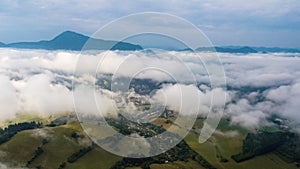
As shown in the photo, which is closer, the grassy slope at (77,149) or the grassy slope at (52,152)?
the grassy slope at (52,152)

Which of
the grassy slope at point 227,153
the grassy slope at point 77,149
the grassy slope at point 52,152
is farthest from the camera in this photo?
the grassy slope at point 227,153

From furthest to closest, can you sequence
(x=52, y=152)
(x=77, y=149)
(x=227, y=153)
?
(x=227, y=153), (x=77, y=149), (x=52, y=152)

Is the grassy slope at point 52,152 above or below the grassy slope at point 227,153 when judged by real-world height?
above

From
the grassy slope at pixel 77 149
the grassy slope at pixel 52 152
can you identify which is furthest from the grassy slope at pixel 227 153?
the grassy slope at pixel 52 152

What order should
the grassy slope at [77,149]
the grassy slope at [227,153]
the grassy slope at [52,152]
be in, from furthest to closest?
the grassy slope at [227,153] → the grassy slope at [77,149] → the grassy slope at [52,152]

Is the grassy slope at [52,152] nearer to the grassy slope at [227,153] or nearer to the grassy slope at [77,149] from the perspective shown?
the grassy slope at [77,149]

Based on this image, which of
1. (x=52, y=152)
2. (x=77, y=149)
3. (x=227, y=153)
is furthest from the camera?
(x=227, y=153)

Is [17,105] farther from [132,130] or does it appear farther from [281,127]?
[132,130]

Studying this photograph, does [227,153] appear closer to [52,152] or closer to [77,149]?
[77,149]

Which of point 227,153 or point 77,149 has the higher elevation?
point 77,149

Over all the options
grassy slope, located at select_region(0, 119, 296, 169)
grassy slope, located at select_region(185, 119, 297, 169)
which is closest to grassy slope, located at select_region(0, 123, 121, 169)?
grassy slope, located at select_region(0, 119, 296, 169)

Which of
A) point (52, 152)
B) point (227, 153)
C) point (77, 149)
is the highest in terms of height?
point (77, 149)

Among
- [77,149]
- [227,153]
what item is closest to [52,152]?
[77,149]
